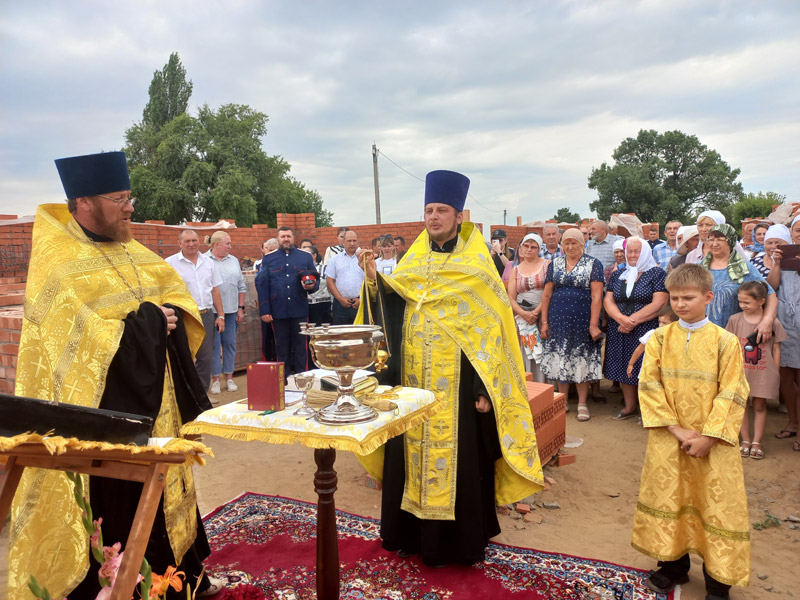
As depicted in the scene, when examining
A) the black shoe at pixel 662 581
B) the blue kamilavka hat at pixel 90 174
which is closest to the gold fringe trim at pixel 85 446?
the blue kamilavka hat at pixel 90 174

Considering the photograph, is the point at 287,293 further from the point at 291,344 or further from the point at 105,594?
the point at 105,594

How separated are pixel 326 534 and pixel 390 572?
98cm

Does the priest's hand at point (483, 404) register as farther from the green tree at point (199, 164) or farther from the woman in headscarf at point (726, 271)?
the green tree at point (199, 164)

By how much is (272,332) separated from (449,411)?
18.3 ft

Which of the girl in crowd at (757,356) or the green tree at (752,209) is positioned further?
the green tree at (752,209)

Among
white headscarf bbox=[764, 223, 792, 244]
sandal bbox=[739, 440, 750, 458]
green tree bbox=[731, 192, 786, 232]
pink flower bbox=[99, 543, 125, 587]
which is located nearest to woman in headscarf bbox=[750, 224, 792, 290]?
white headscarf bbox=[764, 223, 792, 244]

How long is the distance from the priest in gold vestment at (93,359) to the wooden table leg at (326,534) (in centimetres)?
80

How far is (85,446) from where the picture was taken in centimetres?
130

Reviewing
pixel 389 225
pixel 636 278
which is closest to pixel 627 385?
pixel 636 278

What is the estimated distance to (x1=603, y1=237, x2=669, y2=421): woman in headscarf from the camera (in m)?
6.09

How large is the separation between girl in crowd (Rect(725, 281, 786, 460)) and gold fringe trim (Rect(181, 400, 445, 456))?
155 inches

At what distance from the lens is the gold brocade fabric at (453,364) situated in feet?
11.1

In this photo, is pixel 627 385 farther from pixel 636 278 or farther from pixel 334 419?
pixel 334 419

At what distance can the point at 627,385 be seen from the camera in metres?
6.47
